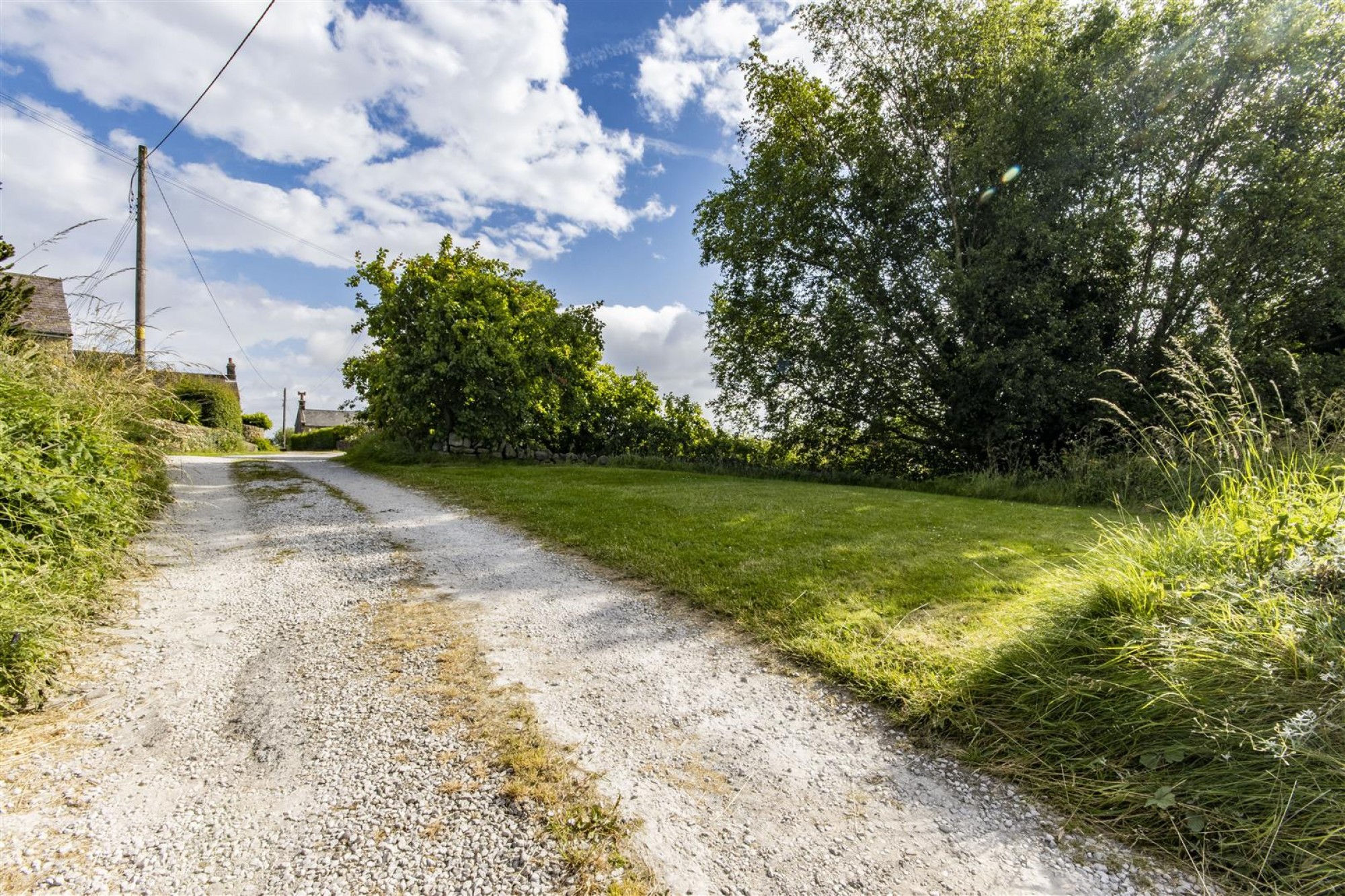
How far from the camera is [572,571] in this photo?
4879 mm

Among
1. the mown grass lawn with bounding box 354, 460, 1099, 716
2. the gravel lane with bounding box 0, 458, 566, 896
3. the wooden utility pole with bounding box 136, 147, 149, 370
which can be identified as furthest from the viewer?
the wooden utility pole with bounding box 136, 147, 149, 370

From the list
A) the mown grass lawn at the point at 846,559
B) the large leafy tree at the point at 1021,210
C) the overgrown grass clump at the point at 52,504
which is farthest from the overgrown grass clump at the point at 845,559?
the large leafy tree at the point at 1021,210

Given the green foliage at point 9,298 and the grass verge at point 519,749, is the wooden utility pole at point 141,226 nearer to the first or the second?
the green foliage at point 9,298

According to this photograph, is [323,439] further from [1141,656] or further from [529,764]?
[1141,656]

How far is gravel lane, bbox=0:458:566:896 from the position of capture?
1736 mm

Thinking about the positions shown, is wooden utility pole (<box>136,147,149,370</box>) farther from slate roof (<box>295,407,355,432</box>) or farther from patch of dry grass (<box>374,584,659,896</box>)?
slate roof (<box>295,407,355,432</box>)

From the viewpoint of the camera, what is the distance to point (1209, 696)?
2.19 meters

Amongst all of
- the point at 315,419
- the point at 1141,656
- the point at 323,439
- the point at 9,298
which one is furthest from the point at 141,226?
the point at 315,419

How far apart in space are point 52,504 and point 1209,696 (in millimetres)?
6047

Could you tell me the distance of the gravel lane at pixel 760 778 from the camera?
1796mm

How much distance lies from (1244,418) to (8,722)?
669 cm

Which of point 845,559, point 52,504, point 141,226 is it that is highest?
point 141,226

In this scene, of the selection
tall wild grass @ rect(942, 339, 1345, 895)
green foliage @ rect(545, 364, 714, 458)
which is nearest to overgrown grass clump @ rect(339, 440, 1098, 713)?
tall wild grass @ rect(942, 339, 1345, 895)

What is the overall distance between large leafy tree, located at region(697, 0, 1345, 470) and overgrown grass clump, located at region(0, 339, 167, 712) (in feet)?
39.7
